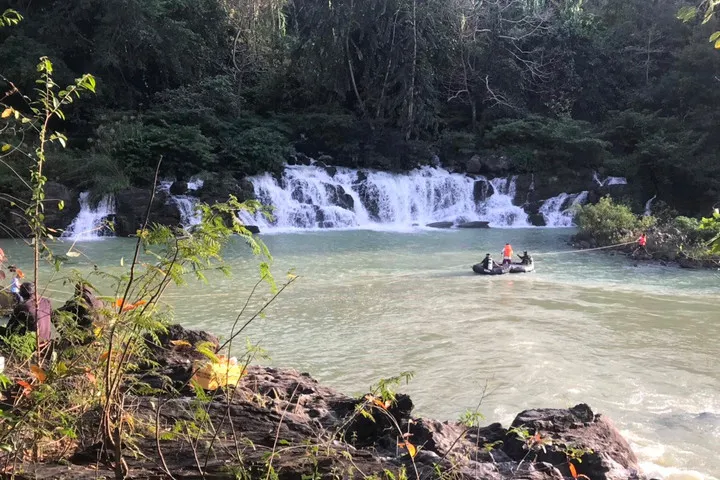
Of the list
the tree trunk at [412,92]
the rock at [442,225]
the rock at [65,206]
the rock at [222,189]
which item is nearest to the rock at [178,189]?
the rock at [222,189]

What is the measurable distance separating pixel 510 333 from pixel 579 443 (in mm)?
4579

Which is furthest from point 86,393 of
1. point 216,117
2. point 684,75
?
point 684,75

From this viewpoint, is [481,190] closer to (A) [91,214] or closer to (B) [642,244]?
(B) [642,244]

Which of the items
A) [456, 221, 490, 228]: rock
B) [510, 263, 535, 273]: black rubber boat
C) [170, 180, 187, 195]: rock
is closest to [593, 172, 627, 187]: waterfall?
[456, 221, 490, 228]: rock

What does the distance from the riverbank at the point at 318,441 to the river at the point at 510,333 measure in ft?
3.78

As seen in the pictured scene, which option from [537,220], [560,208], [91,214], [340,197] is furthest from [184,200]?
[560,208]

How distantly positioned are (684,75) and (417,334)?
71.7 ft

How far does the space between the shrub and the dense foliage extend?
7099mm

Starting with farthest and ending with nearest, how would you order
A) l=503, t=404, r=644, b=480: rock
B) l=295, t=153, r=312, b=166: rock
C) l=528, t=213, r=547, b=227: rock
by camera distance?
l=295, t=153, r=312, b=166: rock
l=528, t=213, r=547, b=227: rock
l=503, t=404, r=644, b=480: rock

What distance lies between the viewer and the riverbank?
2516 mm

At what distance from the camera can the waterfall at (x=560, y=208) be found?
23.4 metres

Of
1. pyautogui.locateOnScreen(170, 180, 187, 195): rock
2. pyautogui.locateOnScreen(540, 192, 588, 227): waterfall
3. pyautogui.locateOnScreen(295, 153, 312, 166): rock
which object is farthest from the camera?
pyautogui.locateOnScreen(295, 153, 312, 166): rock

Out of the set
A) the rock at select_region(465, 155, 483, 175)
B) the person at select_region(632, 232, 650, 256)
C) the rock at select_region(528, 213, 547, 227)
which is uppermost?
the rock at select_region(465, 155, 483, 175)

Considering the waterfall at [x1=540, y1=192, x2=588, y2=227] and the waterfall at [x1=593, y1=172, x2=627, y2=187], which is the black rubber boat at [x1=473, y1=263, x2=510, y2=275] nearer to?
the waterfall at [x1=540, y1=192, x2=588, y2=227]
